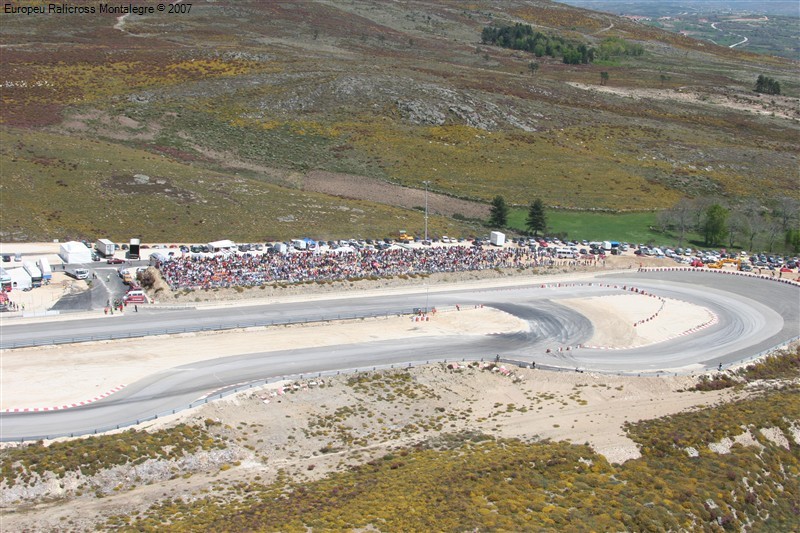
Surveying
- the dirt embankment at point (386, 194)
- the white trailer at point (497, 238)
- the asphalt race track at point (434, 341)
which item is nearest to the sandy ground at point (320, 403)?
the asphalt race track at point (434, 341)

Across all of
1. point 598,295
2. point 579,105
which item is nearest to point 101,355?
point 598,295

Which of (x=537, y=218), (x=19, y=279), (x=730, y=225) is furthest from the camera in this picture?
(x=730, y=225)

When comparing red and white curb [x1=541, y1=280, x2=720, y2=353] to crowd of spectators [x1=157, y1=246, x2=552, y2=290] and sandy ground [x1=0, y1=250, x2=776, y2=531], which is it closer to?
sandy ground [x1=0, y1=250, x2=776, y2=531]

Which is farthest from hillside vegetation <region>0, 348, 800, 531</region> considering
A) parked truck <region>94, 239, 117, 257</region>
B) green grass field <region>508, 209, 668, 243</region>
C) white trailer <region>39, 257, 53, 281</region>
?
green grass field <region>508, 209, 668, 243</region>

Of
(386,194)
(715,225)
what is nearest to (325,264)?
(386,194)

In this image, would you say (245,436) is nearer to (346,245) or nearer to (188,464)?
(188,464)

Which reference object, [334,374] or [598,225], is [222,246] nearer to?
[334,374]
